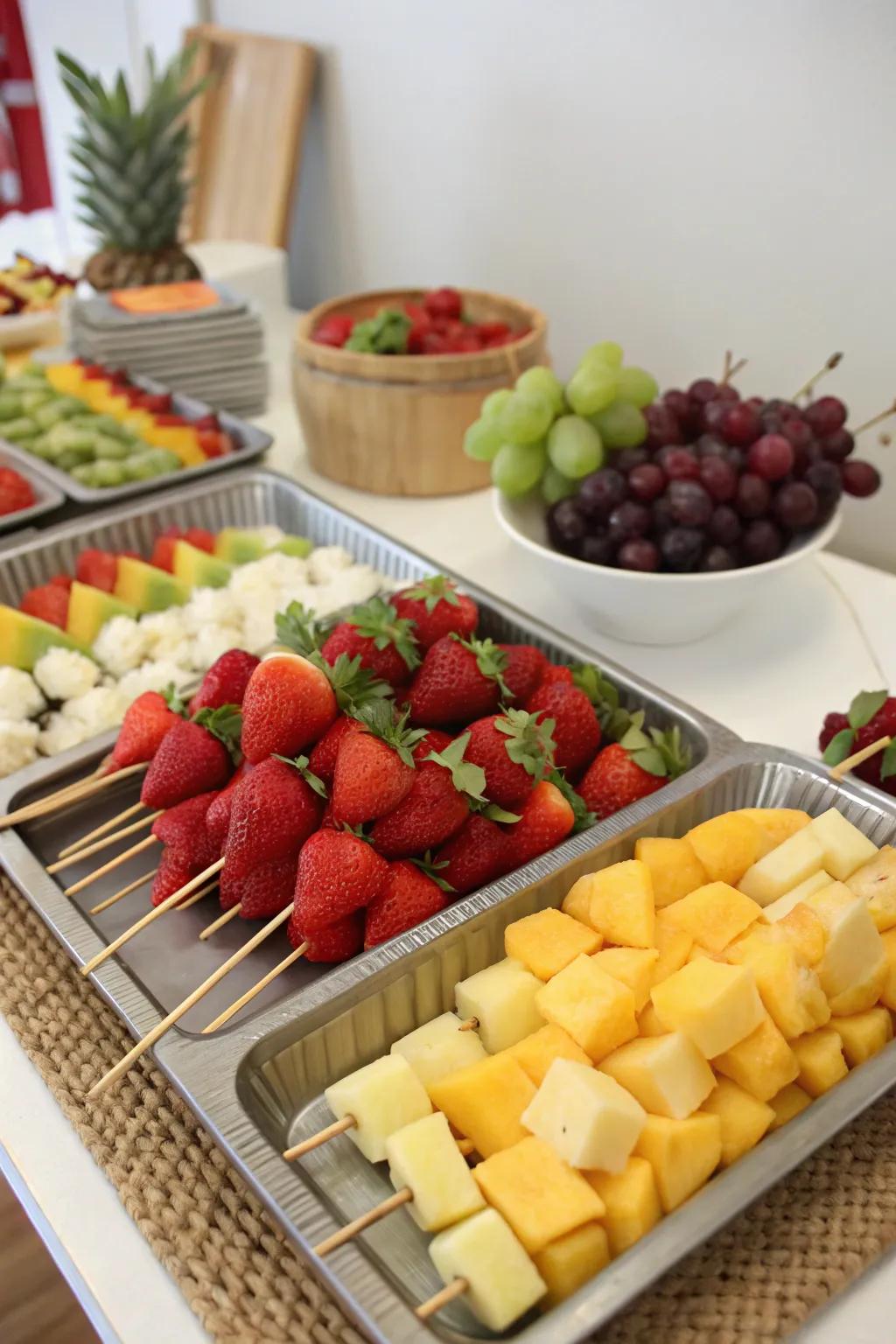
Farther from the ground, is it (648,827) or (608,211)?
(608,211)

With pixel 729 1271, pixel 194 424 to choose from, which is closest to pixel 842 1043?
pixel 729 1271

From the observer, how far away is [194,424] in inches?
73.4

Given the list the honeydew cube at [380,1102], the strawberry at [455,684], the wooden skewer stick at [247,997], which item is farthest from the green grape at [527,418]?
the honeydew cube at [380,1102]

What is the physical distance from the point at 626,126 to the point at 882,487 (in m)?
0.73

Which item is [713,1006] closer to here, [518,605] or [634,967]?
[634,967]

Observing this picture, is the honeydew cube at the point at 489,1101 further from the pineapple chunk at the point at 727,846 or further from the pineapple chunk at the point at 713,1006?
the pineapple chunk at the point at 727,846

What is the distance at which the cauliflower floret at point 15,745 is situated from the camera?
1166mm

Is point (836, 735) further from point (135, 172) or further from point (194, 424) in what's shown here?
point (135, 172)

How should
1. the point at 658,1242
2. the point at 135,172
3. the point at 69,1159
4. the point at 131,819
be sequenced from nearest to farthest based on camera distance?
the point at 658,1242, the point at 69,1159, the point at 131,819, the point at 135,172

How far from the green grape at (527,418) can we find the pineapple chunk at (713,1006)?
751 millimetres

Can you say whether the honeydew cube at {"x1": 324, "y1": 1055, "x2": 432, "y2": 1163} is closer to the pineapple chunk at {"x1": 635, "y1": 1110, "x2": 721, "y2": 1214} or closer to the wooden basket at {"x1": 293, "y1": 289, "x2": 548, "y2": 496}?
the pineapple chunk at {"x1": 635, "y1": 1110, "x2": 721, "y2": 1214}

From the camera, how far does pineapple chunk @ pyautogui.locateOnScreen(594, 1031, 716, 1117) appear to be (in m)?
0.73

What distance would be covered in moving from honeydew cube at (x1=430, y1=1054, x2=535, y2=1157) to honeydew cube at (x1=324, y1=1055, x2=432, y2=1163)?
2 cm

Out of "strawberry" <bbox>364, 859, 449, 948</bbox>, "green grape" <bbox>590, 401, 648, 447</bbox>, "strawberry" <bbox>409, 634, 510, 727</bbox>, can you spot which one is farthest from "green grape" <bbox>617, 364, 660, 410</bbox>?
"strawberry" <bbox>364, 859, 449, 948</bbox>
